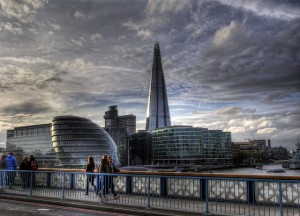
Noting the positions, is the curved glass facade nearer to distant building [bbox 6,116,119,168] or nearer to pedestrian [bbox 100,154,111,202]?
distant building [bbox 6,116,119,168]

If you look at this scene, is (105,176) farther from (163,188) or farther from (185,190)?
(185,190)

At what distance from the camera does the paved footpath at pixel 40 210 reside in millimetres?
12805

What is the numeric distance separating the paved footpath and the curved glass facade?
149733 mm

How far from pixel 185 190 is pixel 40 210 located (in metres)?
6.14

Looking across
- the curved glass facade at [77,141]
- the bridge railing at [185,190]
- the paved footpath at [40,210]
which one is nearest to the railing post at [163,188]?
the bridge railing at [185,190]

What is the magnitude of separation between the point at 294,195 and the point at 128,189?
828 centimetres

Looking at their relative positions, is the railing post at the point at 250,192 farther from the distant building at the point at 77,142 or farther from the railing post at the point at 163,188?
the distant building at the point at 77,142

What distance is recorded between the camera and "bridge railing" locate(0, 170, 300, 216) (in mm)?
12141

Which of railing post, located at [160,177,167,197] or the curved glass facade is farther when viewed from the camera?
the curved glass facade

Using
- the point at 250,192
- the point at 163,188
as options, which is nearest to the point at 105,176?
the point at 163,188

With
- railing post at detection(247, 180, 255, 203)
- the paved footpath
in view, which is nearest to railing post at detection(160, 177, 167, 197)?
the paved footpath

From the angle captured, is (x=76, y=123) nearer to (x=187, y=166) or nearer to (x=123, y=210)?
(x=187, y=166)

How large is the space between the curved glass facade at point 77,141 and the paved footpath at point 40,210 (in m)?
150

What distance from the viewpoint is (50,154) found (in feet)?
607
